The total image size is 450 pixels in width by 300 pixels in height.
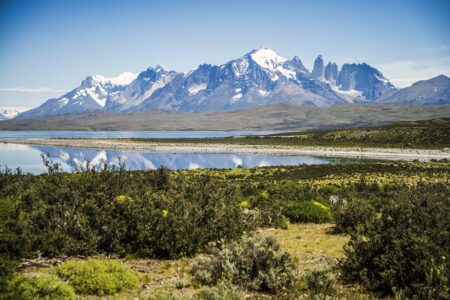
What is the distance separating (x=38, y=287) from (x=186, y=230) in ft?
17.1

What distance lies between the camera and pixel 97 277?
8625 millimetres

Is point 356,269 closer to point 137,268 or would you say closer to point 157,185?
point 137,268

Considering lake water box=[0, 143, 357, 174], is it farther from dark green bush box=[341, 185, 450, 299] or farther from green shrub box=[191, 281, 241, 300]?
green shrub box=[191, 281, 241, 300]

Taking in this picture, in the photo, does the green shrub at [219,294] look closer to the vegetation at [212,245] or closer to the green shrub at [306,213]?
the vegetation at [212,245]

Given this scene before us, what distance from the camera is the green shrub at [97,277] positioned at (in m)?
8.53

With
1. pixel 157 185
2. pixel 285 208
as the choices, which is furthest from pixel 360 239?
pixel 157 185

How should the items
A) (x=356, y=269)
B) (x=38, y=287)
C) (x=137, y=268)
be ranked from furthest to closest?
(x=137, y=268), (x=356, y=269), (x=38, y=287)

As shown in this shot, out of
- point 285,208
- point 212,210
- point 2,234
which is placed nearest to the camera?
point 2,234

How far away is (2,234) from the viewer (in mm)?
8289

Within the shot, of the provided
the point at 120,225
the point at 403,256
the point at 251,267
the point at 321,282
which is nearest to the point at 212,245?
the point at 251,267

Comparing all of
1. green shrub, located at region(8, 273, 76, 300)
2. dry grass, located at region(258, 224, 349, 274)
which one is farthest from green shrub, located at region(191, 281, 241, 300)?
dry grass, located at region(258, 224, 349, 274)

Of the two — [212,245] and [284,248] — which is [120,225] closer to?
[212,245]

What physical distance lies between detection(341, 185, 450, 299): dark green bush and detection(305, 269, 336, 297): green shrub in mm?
735

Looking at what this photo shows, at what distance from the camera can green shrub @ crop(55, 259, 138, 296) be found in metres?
8.53
